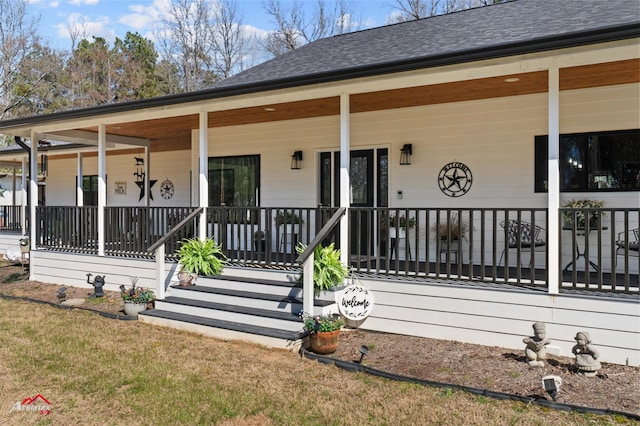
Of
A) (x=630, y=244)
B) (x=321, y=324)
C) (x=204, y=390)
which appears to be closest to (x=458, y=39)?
(x=630, y=244)

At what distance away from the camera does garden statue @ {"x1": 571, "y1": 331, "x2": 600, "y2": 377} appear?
14.0 ft

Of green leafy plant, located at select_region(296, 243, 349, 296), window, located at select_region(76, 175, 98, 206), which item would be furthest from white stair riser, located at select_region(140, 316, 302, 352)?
window, located at select_region(76, 175, 98, 206)

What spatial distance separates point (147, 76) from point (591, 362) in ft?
93.4

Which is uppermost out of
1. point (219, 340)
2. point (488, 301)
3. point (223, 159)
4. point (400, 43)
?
point (400, 43)

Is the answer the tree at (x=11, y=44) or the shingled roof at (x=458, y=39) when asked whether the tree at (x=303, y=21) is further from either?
the shingled roof at (x=458, y=39)

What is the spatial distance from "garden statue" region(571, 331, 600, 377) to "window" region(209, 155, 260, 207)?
6194 mm

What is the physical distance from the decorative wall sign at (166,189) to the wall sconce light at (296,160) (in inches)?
202

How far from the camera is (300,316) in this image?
553 centimetres

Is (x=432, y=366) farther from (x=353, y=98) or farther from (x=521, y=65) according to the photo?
(x=353, y=98)

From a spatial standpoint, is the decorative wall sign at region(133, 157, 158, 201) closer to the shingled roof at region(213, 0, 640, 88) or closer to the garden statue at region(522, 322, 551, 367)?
the shingled roof at region(213, 0, 640, 88)

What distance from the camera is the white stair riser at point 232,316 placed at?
546cm

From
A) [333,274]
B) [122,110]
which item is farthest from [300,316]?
[122,110]

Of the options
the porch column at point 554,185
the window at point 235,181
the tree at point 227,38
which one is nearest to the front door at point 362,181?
the window at point 235,181

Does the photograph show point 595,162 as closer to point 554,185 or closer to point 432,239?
point 554,185
